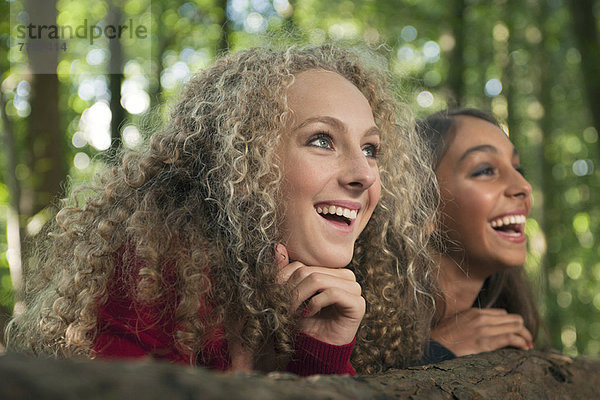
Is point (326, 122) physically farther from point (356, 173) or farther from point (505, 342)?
point (505, 342)

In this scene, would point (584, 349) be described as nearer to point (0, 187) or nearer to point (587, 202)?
point (587, 202)

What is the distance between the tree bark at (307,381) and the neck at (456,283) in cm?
44

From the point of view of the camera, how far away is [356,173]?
2.56 meters

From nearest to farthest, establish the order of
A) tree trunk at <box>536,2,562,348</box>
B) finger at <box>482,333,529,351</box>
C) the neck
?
finger at <box>482,333,529,351</box>, the neck, tree trunk at <box>536,2,562,348</box>

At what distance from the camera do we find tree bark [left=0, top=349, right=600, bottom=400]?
0.93 metres

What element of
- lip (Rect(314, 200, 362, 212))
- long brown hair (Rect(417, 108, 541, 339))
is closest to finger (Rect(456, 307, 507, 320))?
long brown hair (Rect(417, 108, 541, 339))

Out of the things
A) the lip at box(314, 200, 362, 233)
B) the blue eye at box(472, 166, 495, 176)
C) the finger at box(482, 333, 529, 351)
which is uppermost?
the blue eye at box(472, 166, 495, 176)

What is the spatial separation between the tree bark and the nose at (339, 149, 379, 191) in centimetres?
78

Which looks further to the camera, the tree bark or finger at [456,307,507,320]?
finger at [456,307,507,320]

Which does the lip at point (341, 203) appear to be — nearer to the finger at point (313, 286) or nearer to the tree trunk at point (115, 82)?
the finger at point (313, 286)

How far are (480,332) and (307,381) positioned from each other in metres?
2.13

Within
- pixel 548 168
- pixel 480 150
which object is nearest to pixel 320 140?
pixel 480 150

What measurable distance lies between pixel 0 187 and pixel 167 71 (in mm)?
5018

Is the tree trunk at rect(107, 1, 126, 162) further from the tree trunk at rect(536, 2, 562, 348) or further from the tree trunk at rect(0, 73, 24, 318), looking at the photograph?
the tree trunk at rect(536, 2, 562, 348)
